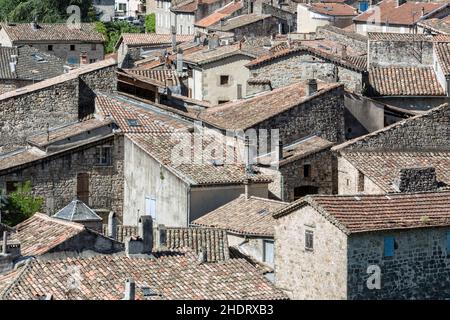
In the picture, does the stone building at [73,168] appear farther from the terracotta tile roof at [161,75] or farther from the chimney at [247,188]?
the terracotta tile roof at [161,75]

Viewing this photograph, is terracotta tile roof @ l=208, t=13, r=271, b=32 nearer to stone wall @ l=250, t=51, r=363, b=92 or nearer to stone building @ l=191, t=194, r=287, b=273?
stone wall @ l=250, t=51, r=363, b=92

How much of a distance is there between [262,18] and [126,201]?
33.7 metres

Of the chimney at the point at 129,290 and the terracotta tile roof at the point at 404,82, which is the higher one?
the chimney at the point at 129,290

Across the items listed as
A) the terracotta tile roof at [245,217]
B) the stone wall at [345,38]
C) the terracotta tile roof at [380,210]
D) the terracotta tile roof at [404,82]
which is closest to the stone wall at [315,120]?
the terracotta tile roof at [404,82]

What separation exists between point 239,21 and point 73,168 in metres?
34.6

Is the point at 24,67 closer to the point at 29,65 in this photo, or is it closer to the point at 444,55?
the point at 29,65

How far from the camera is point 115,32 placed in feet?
301

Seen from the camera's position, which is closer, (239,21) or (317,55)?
(317,55)

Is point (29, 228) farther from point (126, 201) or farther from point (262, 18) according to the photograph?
point (262, 18)

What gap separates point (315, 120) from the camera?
1578 inches

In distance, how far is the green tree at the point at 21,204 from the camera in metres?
38.1

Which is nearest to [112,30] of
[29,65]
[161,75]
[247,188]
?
[29,65]

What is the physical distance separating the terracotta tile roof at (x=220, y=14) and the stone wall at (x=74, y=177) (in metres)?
40.2

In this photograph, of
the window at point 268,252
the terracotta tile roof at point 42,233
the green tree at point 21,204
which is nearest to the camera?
the terracotta tile roof at point 42,233
